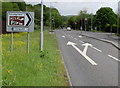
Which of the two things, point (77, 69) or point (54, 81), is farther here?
point (77, 69)

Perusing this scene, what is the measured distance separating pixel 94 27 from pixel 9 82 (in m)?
89.2

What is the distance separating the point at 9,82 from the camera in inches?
225

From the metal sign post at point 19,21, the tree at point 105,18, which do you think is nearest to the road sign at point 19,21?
the metal sign post at point 19,21

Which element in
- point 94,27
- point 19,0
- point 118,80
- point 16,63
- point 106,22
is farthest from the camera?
point 94,27

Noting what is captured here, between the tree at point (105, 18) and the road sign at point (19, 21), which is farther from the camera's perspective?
the tree at point (105, 18)

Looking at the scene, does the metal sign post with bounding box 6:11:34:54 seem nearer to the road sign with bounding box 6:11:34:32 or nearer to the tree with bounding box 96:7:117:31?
the road sign with bounding box 6:11:34:32

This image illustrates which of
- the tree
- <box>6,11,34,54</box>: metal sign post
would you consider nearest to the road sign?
<box>6,11,34,54</box>: metal sign post

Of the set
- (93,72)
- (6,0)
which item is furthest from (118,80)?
(6,0)

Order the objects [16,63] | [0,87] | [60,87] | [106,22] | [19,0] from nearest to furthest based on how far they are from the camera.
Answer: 1. [0,87]
2. [60,87]
3. [16,63]
4. [19,0]
5. [106,22]

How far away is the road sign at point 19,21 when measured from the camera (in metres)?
10.7

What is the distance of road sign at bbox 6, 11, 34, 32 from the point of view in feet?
35.0

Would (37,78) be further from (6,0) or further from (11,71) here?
(6,0)

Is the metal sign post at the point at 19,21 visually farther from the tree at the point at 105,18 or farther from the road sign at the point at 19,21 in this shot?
the tree at the point at 105,18

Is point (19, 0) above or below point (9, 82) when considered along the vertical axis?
above
